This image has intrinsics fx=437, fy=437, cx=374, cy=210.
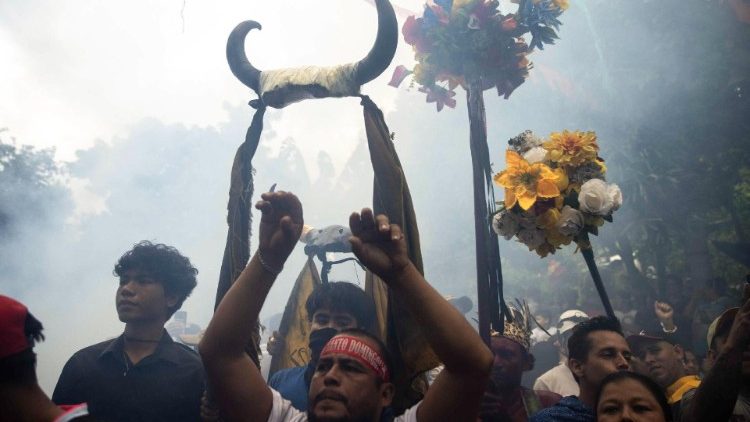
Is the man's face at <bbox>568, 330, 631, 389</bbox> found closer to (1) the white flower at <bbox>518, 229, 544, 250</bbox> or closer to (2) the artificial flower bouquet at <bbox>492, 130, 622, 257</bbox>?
(2) the artificial flower bouquet at <bbox>492, 130, 622, 257</bbox>

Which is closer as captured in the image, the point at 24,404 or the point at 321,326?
the point at 24,404

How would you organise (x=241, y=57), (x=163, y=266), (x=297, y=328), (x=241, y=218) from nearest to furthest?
1. (x=241, y=218)
2. (x=241, y=57)
3. (x=163, y=266)
4. (x=297, y=328)

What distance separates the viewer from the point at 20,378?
1596 mm

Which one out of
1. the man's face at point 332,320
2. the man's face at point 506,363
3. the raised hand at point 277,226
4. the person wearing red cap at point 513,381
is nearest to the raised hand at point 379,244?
the raised hand at point 277,226

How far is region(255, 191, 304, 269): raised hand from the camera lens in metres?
2.12

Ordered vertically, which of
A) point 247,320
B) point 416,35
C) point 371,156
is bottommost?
point 247,320

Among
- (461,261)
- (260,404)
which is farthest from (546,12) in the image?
(461,261)

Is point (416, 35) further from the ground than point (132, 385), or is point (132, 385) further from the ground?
point (416, 35)

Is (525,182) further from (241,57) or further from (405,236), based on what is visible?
(241,57)

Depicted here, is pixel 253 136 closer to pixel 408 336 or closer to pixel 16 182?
pixel 408 336

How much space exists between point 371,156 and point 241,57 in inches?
49.1

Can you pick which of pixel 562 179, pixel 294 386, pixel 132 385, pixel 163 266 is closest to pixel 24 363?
pixel 132 385

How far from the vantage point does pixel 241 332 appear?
213 cm

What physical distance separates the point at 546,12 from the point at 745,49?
1133 cm
